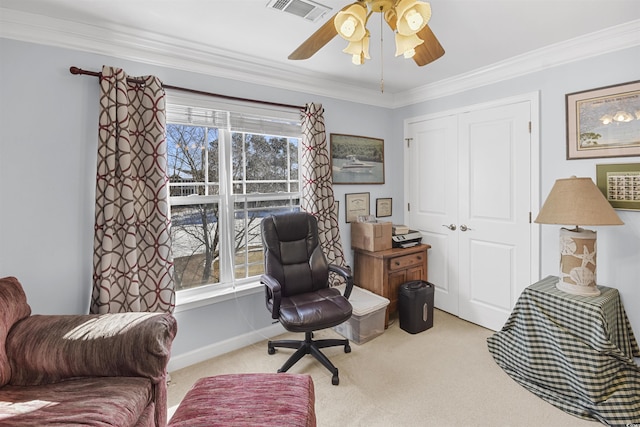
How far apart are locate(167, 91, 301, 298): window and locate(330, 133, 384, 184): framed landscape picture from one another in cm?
52

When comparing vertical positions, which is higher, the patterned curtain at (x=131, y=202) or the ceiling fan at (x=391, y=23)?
the ceiling fan at (x=391, y=23)

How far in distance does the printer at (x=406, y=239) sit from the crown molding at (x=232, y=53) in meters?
1.51

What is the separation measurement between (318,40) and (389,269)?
221cm

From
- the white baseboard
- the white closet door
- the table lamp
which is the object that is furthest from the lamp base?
the white baseboard

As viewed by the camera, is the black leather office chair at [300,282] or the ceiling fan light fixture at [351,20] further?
the black leather office chair at [300,282]

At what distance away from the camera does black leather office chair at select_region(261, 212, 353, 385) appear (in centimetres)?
223

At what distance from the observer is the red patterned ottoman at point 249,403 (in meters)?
1.22

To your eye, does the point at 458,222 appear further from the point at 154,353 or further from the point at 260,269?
the point at 154,353

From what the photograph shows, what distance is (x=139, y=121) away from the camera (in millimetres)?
2174

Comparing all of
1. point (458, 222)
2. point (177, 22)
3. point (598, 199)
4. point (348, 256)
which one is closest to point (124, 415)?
point (177, 22)

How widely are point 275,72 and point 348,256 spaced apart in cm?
196

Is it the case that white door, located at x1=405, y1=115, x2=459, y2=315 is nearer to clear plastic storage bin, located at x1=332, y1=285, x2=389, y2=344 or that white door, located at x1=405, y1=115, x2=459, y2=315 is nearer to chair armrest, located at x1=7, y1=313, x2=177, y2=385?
clear plastic storage bin, located at x1=332, y1=285, x2=389, y2=344

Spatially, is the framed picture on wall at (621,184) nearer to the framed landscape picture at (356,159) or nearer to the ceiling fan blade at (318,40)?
the framed landscape picture at (356,159)

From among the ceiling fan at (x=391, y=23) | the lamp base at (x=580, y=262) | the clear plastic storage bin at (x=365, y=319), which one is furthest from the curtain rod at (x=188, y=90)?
the lamp base at (x=580, y=262)
